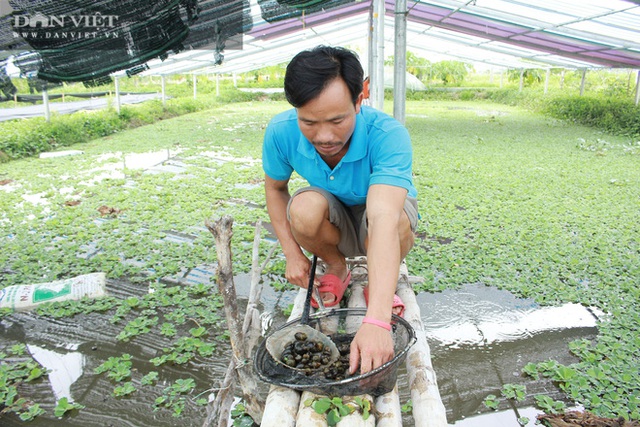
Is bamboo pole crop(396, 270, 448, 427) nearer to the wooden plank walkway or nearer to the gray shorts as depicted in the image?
the wooden plank walkway

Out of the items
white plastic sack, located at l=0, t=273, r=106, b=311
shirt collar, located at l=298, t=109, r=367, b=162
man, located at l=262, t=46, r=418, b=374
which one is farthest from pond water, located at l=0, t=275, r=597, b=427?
shirt collar, located at l=298, t=109, r=367, b=162

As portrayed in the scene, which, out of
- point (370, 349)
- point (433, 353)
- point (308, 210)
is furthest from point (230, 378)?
point (433, 353)

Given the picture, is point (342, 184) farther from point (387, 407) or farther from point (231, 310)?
point (387, 407)

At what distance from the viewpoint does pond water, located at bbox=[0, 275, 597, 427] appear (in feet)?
7.33

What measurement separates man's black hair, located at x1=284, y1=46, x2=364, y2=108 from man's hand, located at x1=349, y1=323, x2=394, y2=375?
85cm

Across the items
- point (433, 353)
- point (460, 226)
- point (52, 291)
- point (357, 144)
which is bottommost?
point (460, 226)

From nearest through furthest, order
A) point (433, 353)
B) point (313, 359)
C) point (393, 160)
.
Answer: point (313, 359) → point (393, 160) → point (433, 353)

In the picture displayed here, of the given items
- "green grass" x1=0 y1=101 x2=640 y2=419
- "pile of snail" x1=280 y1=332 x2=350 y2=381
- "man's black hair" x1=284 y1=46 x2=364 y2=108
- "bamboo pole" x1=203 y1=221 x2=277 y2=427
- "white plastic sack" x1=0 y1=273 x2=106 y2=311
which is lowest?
"green grass" x1=0 y1=101 x2=640 y2=419

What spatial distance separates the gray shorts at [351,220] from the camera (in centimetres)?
231

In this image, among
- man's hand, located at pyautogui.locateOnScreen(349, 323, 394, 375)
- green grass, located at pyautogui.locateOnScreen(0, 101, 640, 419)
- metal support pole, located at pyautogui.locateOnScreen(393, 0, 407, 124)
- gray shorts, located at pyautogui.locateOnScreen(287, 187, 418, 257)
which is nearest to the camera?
man's hand, located at pyautogui.locateOnScreen(349, 323, 394, 375)

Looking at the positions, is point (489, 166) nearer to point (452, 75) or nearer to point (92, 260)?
point (92, 260)

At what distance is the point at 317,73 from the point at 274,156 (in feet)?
2.23

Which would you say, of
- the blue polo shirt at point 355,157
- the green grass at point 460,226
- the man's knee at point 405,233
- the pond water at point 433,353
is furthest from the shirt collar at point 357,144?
the green grass at point 460,226

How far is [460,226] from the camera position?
463cm
